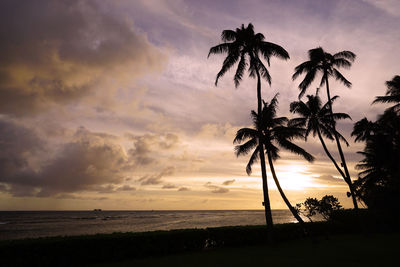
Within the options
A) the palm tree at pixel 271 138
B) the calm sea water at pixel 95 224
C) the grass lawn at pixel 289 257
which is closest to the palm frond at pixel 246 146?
the palm tree at pixel 271 138

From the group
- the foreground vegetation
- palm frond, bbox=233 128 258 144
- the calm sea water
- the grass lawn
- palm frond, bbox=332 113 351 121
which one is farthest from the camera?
the calm sea water

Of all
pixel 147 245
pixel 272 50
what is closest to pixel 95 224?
pixel 147 245

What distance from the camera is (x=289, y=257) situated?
14.0 metres

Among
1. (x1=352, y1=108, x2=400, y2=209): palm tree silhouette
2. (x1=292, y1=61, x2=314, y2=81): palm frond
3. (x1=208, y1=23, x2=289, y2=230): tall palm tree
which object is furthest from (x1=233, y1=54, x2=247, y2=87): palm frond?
(x1=352, y1=108, x2=400, y2=209): palm tree silhouette

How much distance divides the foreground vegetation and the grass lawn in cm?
12

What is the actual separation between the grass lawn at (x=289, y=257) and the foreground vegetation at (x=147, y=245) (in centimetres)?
12

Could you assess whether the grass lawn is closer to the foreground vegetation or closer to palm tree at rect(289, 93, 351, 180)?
the foreground vegetation

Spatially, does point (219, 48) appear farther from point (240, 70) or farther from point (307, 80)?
point (307, 80)

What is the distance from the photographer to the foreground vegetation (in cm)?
1207

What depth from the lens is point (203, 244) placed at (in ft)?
53.7

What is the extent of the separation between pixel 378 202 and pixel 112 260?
26.2m

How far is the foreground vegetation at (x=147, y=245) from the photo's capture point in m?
12.1

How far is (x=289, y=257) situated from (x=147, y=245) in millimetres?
8248

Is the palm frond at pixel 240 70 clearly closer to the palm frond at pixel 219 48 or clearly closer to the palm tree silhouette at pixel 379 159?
the palm frond at pixel 219 48
